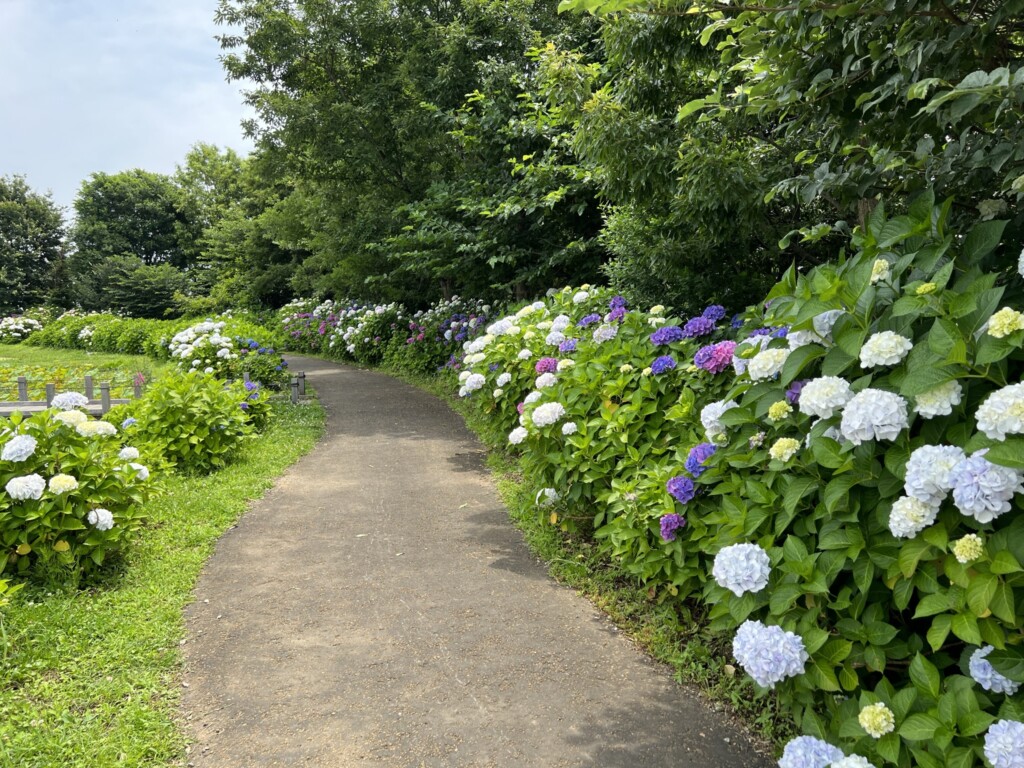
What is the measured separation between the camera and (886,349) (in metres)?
1.95

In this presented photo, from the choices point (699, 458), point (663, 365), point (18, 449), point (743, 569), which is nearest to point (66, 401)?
point (18, 449)

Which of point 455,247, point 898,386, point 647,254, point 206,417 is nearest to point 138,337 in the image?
point 455,247

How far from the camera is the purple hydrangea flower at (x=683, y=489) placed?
293 centimetres

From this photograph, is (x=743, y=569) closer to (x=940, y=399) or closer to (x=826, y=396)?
(x=826, y=396)

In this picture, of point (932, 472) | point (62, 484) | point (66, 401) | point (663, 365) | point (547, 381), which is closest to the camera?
point (932, 472)

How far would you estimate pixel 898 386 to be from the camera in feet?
6.43

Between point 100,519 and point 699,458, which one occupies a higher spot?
point 699,458

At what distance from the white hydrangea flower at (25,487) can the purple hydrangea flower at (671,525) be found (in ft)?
10.4

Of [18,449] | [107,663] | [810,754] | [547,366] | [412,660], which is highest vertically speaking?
[547,366]

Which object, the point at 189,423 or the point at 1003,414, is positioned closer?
the point at 1003,414

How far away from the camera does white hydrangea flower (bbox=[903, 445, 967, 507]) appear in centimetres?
172

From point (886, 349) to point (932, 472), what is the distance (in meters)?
0.39

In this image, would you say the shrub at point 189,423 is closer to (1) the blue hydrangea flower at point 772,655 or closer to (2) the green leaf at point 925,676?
(1) the blue hydrangea flower at point 772,655

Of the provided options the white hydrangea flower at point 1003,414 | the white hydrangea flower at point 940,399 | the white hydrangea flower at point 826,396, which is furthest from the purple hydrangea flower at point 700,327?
the white hydrangea flower at point 1003,414
